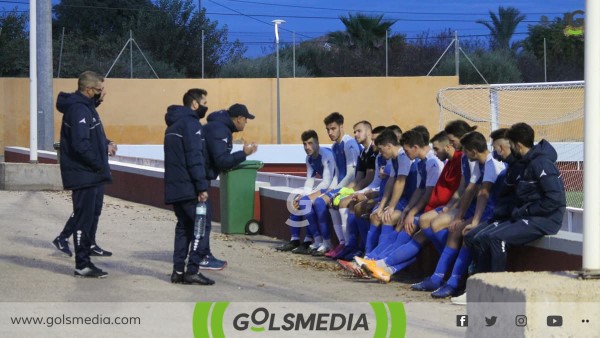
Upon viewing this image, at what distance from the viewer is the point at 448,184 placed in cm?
1017

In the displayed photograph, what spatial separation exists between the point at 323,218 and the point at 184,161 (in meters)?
2.85

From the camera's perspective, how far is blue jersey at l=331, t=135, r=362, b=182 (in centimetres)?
1247

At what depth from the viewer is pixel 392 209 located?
10594 mm

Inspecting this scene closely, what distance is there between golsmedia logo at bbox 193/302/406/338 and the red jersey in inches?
57.9

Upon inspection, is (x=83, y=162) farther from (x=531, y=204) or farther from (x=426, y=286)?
(x=531, y=204)

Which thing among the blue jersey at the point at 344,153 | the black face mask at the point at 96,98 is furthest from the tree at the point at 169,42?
the black face mask at the point at 96,98

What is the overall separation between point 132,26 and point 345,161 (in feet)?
126

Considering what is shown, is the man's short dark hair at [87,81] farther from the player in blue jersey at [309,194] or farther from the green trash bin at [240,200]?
the green trash bin at [240,200]

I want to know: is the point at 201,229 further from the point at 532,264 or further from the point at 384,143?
the point at 532,264

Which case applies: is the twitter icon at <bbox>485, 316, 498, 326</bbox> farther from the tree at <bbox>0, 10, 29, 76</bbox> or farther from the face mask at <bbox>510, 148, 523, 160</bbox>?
the tree at <bbox>0, 10, 29, 76</bbox>

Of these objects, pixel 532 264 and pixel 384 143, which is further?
pixel 384 143

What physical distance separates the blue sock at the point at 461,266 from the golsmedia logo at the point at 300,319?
0.55 metres

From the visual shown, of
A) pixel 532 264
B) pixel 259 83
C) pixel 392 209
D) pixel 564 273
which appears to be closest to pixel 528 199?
pixel 532 264

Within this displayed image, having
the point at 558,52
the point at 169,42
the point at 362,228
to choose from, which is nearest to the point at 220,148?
the point at 362,228
